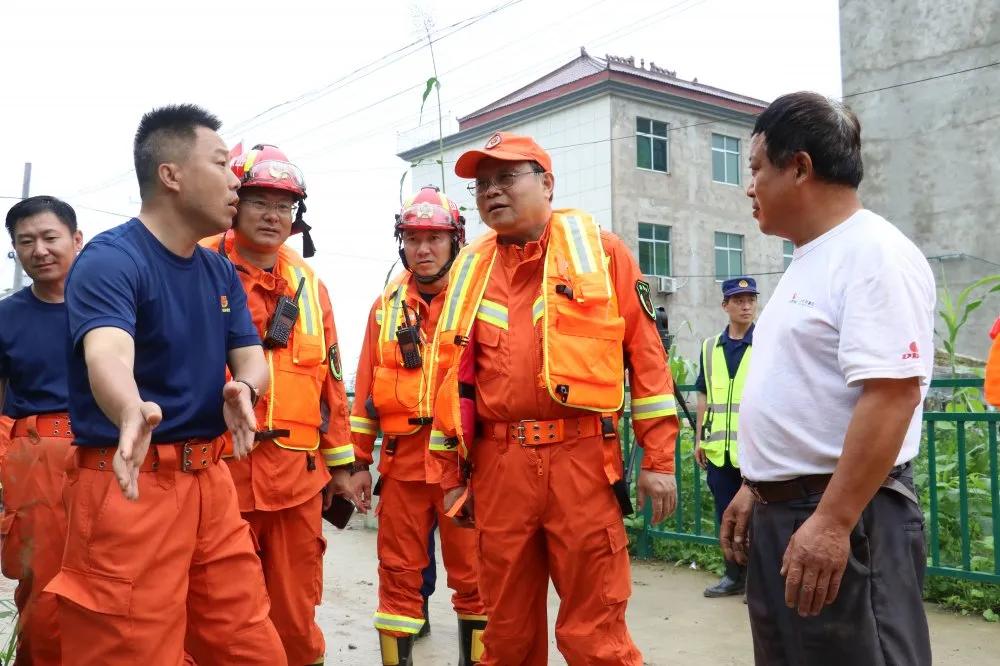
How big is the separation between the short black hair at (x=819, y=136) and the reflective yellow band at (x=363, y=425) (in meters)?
3.38

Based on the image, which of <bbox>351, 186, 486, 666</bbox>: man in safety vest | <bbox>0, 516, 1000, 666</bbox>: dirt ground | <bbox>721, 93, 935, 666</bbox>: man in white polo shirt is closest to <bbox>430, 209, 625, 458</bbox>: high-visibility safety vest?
<bbox>721, 93, 935, 666</bbox>: man in white polo shirt

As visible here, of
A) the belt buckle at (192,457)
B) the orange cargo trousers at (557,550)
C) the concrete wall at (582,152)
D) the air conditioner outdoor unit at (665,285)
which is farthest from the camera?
the air conditioner outdoor unit at (665,285)

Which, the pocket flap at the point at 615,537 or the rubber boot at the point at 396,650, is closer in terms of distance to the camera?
the pocket flap at the point at 615,537

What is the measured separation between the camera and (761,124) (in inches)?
110

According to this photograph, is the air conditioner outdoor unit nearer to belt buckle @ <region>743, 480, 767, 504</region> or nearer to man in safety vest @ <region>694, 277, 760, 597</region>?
man in safety vest @ <region>694, 277, 760, 597</region>

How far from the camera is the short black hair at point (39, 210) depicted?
200 inches

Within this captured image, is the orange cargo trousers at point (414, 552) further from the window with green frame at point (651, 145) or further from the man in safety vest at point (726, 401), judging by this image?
the window with green frame at point (651, 145)

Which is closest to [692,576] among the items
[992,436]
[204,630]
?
[992,436]

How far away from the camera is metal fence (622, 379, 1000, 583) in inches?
223

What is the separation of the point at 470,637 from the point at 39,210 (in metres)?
3.28

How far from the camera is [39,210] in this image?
507 cm

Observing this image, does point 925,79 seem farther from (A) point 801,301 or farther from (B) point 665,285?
(A) point 801,301

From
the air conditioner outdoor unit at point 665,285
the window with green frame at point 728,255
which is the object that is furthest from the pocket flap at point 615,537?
the window with green frame at point 728,255

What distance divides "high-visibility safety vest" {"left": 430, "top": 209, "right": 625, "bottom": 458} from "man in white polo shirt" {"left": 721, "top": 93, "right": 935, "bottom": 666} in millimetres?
949
